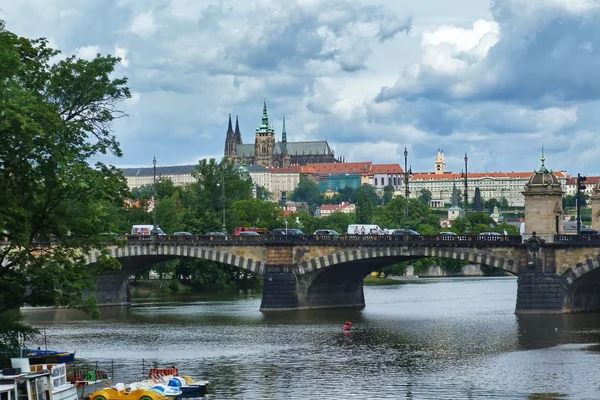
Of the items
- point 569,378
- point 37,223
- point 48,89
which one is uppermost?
point 48,89

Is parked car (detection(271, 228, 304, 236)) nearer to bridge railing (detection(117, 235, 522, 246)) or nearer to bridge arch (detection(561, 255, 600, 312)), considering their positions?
bridge railing (detection(117, 235, 522, 246))

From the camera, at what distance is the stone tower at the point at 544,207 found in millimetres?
101688

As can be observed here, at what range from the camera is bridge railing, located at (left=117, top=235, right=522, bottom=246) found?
105 metres

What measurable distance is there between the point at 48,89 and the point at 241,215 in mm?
120175

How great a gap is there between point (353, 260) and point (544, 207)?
52.6ft

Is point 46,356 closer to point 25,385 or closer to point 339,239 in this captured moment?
point 25,385

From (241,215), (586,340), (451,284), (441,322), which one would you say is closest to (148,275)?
(241,215)

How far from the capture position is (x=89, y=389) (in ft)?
196

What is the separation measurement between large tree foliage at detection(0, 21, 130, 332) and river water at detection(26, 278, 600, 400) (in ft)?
29.0

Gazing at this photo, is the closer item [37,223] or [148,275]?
[37,223]

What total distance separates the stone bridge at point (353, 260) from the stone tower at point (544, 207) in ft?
2.58

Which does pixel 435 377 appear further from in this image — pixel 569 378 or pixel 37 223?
pixel 37 223

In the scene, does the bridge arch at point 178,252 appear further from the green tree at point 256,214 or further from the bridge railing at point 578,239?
the green tree at point 256,214

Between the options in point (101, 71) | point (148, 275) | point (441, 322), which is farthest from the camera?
point (148, 275)
